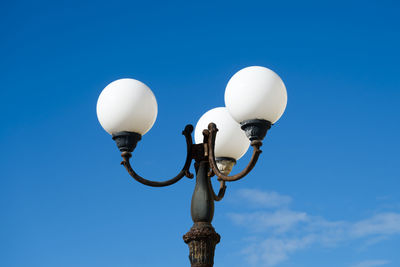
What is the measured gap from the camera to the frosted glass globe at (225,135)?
20.9 feet

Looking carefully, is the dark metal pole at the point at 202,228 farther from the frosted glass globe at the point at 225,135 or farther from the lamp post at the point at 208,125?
the frosted glass globe at the point at 225,135

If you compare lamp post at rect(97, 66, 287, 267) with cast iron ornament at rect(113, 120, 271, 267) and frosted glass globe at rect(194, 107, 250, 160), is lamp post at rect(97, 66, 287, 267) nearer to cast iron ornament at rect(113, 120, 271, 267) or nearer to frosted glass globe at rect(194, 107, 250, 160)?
cast iron ornament at rect(113, 120, 271, 267)

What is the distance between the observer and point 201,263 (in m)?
5.08

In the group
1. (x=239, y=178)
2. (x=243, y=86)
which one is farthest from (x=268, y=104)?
(x=239, y=178)

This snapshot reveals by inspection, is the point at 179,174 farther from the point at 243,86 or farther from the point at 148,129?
the point at 243,86

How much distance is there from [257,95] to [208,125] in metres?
0.53

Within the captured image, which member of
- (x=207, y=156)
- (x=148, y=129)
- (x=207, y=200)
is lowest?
(x=207, y=200)

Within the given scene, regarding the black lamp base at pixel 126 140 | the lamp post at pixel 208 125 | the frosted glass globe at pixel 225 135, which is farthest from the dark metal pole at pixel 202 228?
Answer: the frosted glass globe at pixel 225 135

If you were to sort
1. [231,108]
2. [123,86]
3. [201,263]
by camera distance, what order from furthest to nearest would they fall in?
[123,86] < [231,108] < [201,263]

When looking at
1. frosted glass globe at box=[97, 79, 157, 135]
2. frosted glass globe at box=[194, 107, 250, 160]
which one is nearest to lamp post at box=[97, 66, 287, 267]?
frosted glass globe at box=[97, 79, 157, 135]

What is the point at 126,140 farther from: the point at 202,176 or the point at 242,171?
the point at 242,171

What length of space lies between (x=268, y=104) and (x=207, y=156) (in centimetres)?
69

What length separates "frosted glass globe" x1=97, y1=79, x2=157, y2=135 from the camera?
573cm

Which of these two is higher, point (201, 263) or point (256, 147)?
point (256, 147)
